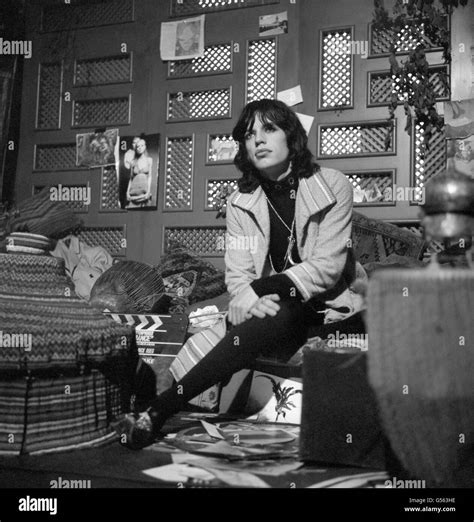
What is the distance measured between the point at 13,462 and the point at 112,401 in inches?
19.3

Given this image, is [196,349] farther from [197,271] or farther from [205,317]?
[197,271]

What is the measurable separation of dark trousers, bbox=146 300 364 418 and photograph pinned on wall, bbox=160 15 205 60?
2886mm

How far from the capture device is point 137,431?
7.48 feet

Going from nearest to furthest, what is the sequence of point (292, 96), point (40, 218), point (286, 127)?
1. point (40, 218)
2. point (286, 127)
3. point (292, 96)

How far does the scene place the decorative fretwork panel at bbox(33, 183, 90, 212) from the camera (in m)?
5.04

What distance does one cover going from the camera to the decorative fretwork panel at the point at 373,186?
4.15 meters

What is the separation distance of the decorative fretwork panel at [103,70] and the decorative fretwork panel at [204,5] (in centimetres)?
54

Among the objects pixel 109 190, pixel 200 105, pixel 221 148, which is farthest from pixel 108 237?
pixel 200 105

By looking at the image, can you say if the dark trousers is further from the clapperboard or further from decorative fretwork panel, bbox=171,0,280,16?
decorative fretwork panel, bbox=171,0,280,16

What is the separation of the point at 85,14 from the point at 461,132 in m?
3.24

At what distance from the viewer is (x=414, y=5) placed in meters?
4.02

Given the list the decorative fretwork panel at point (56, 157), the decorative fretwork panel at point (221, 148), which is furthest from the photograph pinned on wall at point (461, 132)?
the decorative fretwork panel at point (56, 157)

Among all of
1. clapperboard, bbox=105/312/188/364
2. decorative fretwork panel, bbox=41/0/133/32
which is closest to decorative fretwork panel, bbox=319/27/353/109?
decorative fretwork panel, bbox=41/0/133/32

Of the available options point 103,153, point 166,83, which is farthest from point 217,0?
point 103,153
